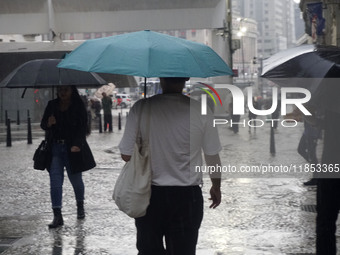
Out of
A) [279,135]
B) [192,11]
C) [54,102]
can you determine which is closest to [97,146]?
[279,135]

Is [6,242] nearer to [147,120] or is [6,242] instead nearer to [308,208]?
[147,120]

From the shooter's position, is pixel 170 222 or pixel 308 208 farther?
pixel 308 208

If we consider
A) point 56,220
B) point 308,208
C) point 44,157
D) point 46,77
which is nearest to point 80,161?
point 44,157

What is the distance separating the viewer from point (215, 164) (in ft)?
15.5

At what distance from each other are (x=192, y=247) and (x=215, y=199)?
20.7 inches

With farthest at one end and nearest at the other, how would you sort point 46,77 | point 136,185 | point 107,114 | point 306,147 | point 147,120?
point 107,114
point 306,147
point 46,77
point 147,120
point 136,185

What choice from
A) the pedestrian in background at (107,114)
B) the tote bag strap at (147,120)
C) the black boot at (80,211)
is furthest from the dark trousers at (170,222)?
the pedestrian in background at (107,114)

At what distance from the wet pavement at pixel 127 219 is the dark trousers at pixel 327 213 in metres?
1.37

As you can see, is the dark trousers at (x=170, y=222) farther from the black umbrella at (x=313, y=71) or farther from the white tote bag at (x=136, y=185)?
the black umbrella at (x=313, y=71)

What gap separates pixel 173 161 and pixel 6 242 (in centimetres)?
321

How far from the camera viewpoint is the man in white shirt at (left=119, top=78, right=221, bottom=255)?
4.46 m

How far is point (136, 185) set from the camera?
4453 mm

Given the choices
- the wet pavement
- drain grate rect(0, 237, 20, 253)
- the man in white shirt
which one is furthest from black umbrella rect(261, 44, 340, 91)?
drain grate rect(0, 237, 20, 253)

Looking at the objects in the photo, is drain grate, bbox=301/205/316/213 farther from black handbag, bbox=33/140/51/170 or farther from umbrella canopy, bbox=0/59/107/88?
black handbag, bbox=33/140/51/170
